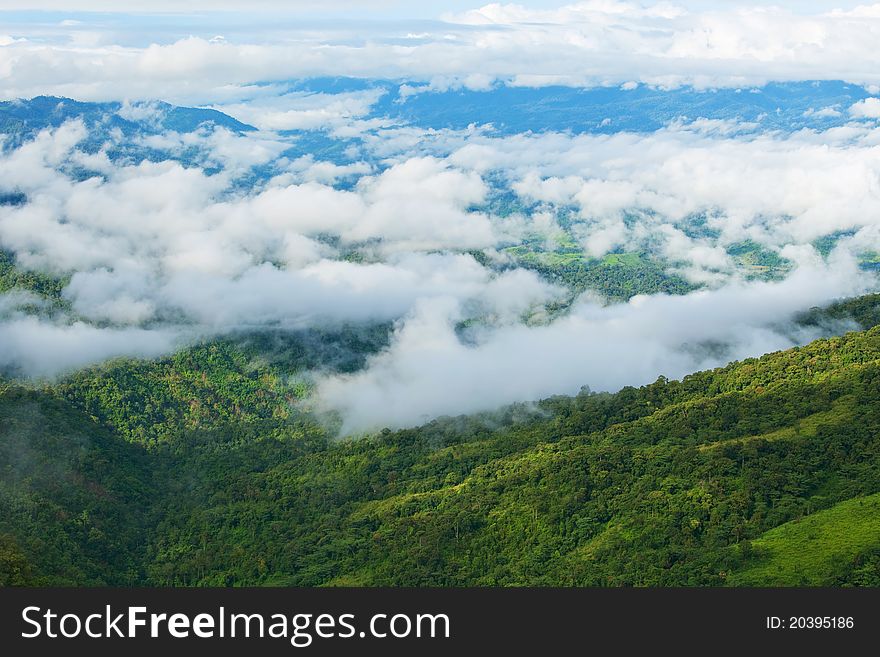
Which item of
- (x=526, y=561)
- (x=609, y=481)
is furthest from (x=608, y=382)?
(x=526, y=561)

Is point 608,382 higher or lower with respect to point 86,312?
lower

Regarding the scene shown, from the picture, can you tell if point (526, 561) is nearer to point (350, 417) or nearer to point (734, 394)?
point (734, 394)

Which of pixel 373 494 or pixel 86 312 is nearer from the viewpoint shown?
pixel 373 494

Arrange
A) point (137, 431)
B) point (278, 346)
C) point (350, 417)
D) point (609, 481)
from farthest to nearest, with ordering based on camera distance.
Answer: point (278, 346) → point (350, 417) → point (137, 431) → point (609, 481)

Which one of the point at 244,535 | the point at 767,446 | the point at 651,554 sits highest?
the point at 767,446

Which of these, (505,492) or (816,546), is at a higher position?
(816,546)

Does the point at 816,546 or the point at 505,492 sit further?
the point at 505,492

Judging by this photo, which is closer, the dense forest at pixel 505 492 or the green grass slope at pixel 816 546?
the green grass slope at pixel 816 546

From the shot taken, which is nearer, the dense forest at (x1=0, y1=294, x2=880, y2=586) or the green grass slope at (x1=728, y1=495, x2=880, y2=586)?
the green grass slope at (x1=728, y1=495, x2=880, y2=586)
